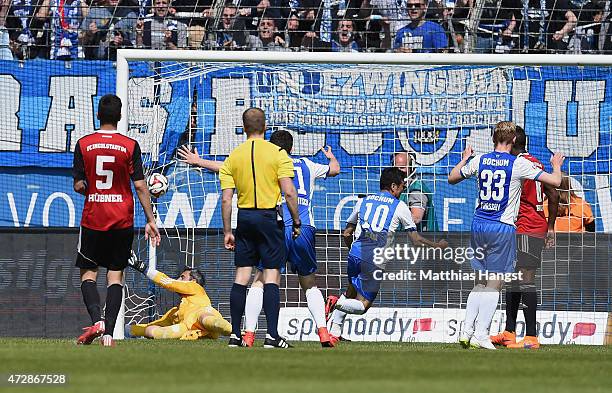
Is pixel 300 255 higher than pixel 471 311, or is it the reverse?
pixel 300 255

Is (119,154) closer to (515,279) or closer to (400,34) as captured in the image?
(515,279)

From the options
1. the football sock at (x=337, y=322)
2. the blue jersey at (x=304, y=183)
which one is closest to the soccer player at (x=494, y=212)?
the blue jersey at (x=304, y=183)

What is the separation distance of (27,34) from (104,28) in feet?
3.66

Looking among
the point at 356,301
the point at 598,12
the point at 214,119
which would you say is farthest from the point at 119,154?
the point at 598,12

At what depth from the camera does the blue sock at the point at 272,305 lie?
10.1 meters

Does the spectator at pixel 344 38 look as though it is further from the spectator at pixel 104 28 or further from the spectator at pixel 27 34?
the spectator at pixel 27 34

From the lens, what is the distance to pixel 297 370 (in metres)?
7.47

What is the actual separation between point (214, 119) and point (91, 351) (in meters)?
6.22

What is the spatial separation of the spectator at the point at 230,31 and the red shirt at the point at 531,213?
646 centimetres

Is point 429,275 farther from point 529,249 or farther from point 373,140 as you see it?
point 373,140

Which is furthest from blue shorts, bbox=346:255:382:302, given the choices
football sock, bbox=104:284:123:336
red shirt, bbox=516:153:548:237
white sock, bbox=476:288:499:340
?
football sock, bbox=104:284:123:336

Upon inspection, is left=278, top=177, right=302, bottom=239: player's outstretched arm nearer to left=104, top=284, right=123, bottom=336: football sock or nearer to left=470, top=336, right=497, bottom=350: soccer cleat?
left=104, top=284, right=123, bottom=336: football sock

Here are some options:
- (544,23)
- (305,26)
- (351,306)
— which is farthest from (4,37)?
(351,306)

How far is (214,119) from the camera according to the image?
14703 millimetres
